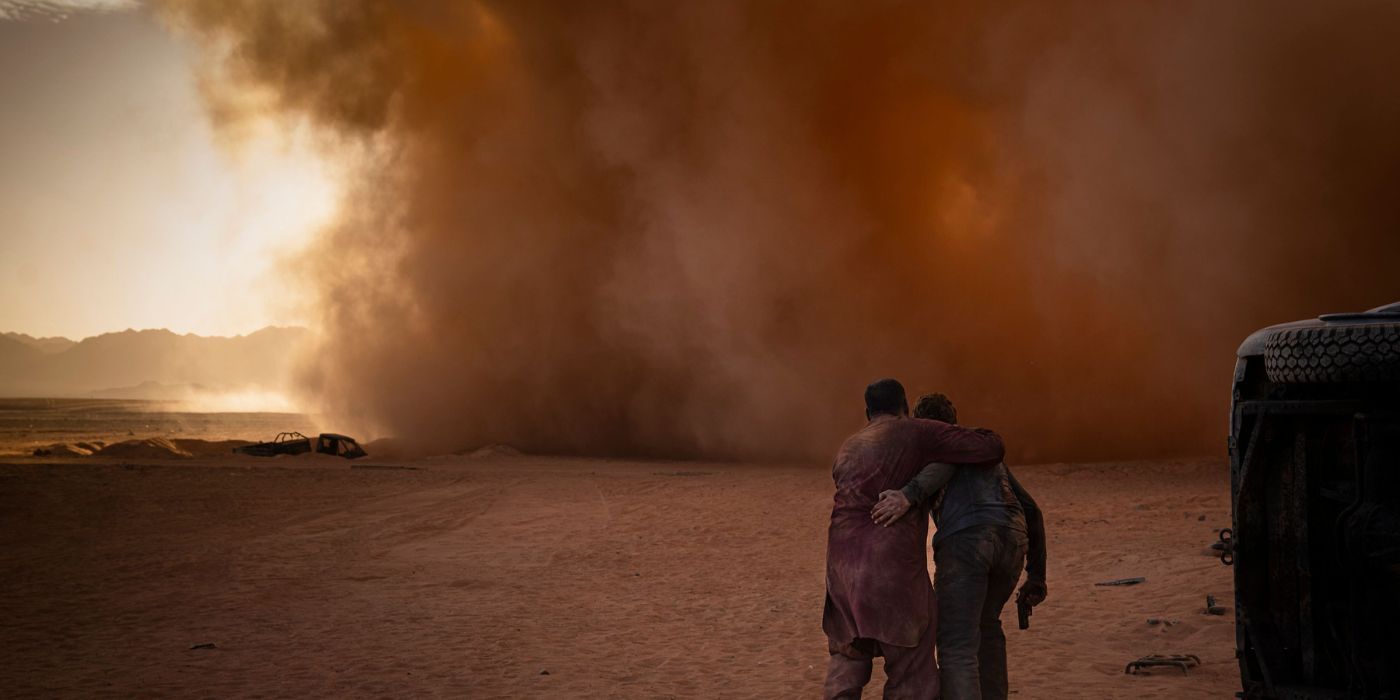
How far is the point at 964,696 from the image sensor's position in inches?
161

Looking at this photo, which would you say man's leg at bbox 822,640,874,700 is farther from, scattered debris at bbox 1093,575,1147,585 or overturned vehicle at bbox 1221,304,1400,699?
scattered debris at bbox 1093,575,1147,585

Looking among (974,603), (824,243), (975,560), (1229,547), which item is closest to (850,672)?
(974,603)

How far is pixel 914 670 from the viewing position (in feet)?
13.6

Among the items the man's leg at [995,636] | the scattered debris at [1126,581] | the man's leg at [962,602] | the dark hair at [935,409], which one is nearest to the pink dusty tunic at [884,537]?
the man's leg at [962,602]

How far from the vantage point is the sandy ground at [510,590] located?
6.73m

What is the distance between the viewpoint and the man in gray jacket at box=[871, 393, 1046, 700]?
4172mm

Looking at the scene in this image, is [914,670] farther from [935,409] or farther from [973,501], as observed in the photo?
[935,409]

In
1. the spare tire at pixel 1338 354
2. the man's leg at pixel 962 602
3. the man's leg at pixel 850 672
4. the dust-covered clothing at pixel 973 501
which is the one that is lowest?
the man's leg at pixel 850 672

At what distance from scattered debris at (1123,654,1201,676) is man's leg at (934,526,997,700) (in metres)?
2.58

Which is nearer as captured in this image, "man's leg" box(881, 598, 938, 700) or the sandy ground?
"man's leg" box(881, 598, 938, 700)

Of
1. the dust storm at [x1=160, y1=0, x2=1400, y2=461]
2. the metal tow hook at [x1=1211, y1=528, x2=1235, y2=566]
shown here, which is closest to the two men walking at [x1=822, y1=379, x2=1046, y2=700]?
the metal tow hook at [x1=1211, y1=528, x2=1235, y2=566]

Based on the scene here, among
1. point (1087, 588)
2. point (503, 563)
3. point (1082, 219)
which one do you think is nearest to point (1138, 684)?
point (1087, 588)

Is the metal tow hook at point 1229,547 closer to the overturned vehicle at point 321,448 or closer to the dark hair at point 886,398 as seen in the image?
the dark hair at point 886,398

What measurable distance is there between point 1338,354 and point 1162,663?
11.0 ft
